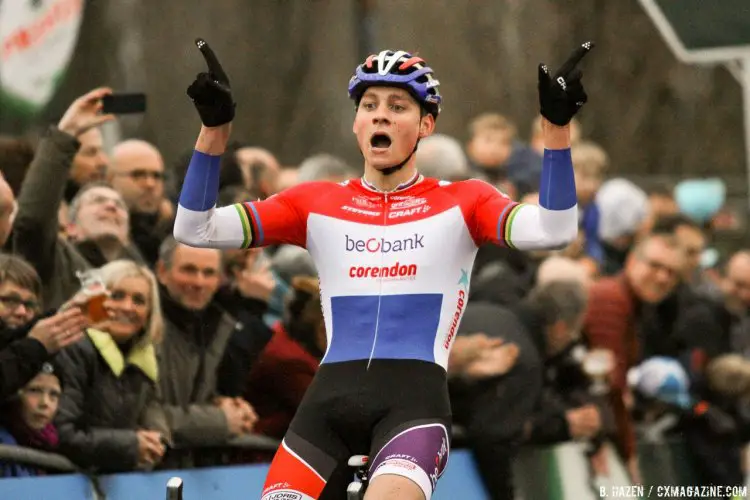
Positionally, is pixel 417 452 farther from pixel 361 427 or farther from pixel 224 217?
pixel 224 217

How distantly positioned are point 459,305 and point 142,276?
86.6 inches

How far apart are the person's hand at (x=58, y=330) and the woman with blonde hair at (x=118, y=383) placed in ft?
0.52

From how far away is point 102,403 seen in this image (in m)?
7.86

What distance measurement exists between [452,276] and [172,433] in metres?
2.36

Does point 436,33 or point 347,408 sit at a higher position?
point 436,33

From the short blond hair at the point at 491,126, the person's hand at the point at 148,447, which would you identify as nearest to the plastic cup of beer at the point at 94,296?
the person's hand at the point at 148,447

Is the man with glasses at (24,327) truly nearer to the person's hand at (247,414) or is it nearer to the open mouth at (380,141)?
the person's hand at (247,414)

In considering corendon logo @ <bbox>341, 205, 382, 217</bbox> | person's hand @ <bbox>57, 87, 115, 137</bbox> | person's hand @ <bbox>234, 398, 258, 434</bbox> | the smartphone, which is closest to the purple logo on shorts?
corendon logo @ <bbox>341, 205, 382, 217</bbox>

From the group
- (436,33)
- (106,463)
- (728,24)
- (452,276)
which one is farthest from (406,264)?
(436,33)

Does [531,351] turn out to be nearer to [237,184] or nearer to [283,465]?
[237,184]

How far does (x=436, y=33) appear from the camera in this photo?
1336 centimetres

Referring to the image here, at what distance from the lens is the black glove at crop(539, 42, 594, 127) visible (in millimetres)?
5965

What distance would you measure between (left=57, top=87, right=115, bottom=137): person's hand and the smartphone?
56mm

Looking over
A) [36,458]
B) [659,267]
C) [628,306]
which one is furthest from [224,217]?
[659,267]
